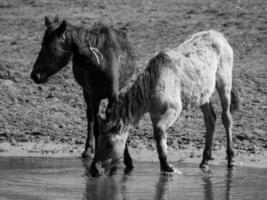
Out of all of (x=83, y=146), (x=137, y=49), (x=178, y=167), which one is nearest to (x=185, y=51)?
(x=178, y=167)

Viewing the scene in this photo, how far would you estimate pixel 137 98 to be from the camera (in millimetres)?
9180

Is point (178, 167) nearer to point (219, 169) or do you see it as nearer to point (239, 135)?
point (219, 169)

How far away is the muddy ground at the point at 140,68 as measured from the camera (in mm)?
Result: 11312

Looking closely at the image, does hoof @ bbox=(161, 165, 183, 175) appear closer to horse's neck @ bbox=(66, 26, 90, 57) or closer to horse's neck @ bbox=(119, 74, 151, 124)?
horse's neck @ bbox=(119, 74, 151, 124)

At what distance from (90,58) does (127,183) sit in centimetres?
159

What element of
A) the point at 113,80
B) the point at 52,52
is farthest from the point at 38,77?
the point at 113,80

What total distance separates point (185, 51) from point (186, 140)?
1.62 m

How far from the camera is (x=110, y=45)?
10328 millimetres

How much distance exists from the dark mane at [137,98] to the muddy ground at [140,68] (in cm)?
154

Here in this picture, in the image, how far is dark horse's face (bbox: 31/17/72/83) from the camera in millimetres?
9789

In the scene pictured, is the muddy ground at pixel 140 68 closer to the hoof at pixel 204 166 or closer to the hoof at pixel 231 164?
the hoof at pixel 231 164

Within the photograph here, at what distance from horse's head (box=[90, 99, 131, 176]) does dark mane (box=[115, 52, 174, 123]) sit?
81mm

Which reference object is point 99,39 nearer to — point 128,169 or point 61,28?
point 61,28

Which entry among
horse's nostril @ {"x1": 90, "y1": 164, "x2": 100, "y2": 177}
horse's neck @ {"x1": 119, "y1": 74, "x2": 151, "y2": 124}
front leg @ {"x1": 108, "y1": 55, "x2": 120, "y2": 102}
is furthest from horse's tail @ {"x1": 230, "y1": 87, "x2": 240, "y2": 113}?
→ horse's nostril @ {"x1": 90, "y1": 164, "x2": 100, "y2": 177}
